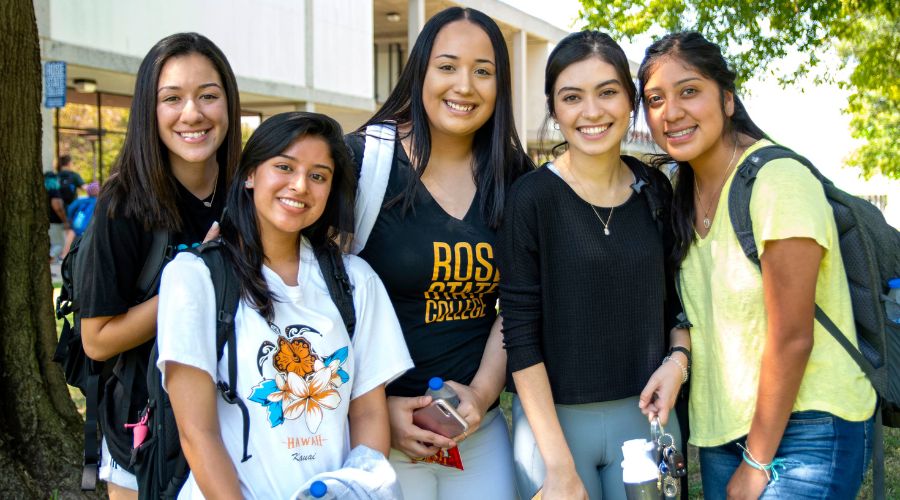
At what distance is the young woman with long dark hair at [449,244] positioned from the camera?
296 cm

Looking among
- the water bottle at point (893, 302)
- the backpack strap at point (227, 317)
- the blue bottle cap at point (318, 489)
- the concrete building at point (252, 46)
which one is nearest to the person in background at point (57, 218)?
the concrete building at point (252, 46)

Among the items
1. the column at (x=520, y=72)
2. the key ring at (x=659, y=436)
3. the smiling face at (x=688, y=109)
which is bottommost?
the key ring at (x=659, y=436)

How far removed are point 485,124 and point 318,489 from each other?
4.92 ft

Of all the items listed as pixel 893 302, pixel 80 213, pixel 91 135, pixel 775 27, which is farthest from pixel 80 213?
pixel 893 302

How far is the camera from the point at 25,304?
4.12 m

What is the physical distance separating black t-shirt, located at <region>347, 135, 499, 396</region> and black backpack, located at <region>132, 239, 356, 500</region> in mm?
316

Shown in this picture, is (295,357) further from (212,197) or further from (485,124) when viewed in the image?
(485,124)

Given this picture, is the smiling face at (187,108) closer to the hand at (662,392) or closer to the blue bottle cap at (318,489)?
the blue bottle cap at (318,489)

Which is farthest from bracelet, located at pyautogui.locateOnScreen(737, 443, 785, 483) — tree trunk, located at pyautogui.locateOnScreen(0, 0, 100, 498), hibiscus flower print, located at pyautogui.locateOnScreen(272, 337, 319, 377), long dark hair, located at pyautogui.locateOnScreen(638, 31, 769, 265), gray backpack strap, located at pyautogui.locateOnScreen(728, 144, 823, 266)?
tree trunk, located at pyautogui.locateOnScreen(0, 0, 100, 498)

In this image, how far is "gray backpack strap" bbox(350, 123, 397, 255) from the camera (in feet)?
9.76

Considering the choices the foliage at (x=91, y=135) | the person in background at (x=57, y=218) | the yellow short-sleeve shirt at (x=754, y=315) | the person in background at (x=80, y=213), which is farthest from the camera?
the foliage at (x=91, y=135)

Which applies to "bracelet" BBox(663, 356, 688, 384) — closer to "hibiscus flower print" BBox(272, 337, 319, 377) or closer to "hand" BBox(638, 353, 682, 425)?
"hand" BBox(638, 353, 682, 425)

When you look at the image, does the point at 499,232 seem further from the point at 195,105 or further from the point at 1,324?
the point at 1,324

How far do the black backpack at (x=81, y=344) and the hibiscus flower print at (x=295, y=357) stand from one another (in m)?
0.52
